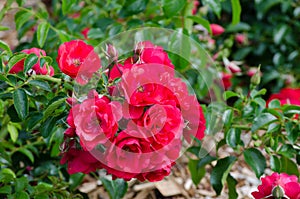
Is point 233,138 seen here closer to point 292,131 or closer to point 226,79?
point 292,131

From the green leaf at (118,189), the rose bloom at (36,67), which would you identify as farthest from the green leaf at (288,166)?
the rose bloom at (36,67)

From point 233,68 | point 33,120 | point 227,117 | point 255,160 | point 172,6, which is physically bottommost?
point 233,68

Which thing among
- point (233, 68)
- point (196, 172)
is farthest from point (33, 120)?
point (233, 68)

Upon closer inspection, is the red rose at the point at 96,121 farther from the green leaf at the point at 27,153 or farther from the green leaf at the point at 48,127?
the green leaf at the point at 27,153

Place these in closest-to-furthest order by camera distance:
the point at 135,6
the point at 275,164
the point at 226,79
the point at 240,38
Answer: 1. the point at 275,164
2. the point at 135,6
3. the point at 226,79
4. the point at 240,38

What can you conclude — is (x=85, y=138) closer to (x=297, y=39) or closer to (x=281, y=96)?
(x=281, y=96)

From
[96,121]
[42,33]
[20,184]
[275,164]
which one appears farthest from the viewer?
[42,33]

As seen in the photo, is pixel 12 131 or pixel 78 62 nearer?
pixel 78 62
